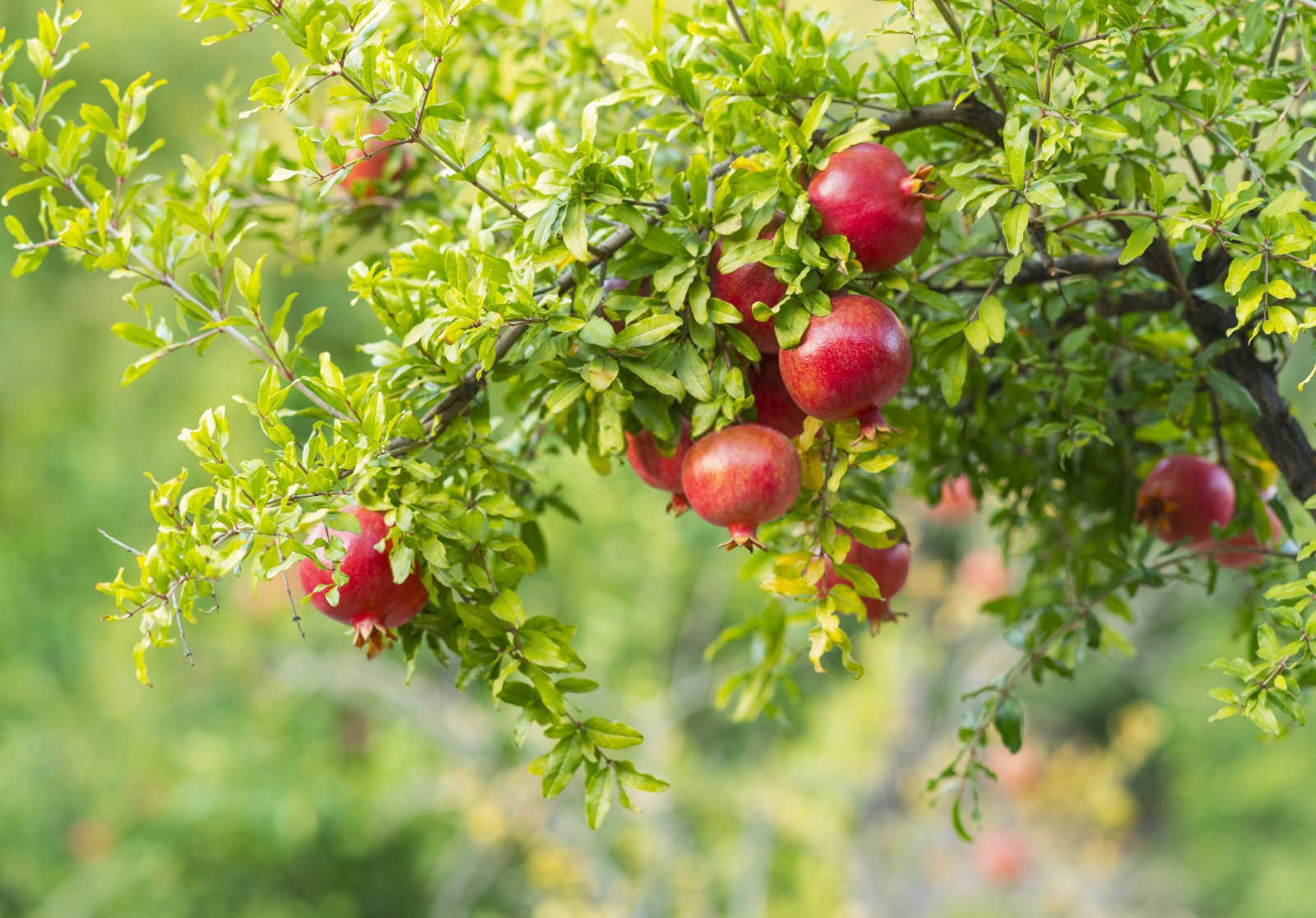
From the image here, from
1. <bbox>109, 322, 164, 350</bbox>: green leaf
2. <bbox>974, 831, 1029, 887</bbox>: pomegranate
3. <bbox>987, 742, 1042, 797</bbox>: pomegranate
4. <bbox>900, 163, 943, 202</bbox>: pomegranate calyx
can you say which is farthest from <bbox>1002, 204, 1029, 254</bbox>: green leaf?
<bbox>974, 831, 1029, 887</bbox>: pomegranate

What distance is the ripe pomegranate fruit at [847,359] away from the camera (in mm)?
451

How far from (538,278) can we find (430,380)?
0.07 metres

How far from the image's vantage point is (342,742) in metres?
3.28

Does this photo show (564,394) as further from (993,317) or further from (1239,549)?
(1239,549)

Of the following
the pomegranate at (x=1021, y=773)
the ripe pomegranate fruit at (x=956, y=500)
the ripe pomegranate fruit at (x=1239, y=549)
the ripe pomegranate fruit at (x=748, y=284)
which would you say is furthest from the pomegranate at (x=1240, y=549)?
the pomegranate at (x=1021, y=773)

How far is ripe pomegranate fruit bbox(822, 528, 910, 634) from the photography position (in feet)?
1.88

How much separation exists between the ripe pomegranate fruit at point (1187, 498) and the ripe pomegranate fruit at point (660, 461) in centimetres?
31

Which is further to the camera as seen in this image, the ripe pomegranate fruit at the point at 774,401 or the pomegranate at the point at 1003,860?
the pomegranate at the point at 1003,860

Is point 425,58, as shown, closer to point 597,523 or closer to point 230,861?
point 597,523

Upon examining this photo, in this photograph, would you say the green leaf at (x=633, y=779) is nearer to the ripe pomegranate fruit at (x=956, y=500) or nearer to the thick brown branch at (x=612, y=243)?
the thick brown branch at (x=612, y=243)

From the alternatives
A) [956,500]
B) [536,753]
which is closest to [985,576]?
[536,753]

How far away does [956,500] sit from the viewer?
0.73 meters

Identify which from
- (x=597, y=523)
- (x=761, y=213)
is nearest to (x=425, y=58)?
(x=761, y=213)

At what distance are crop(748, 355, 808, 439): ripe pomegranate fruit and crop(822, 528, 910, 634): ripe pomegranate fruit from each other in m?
0.08
